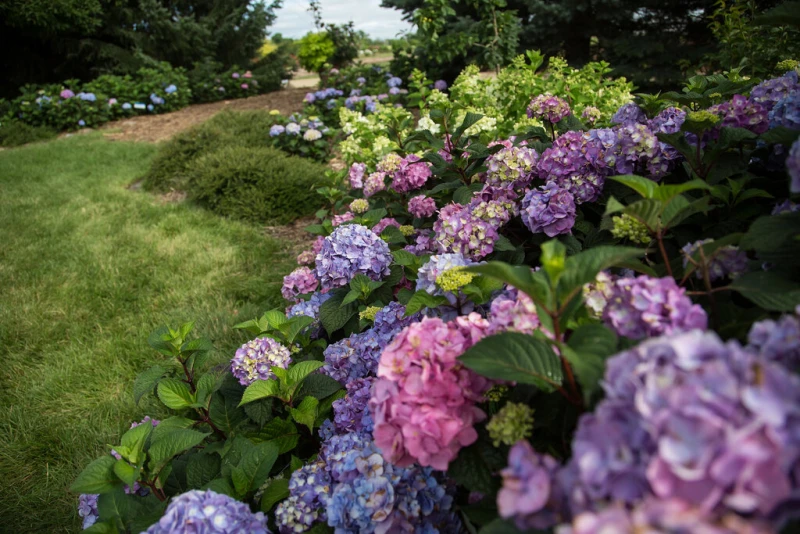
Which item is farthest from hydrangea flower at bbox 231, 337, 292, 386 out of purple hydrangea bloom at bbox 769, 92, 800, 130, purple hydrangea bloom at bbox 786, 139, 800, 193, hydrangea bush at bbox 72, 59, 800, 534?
purple hydrangea bloom at bbox 769, 92, 800, 130

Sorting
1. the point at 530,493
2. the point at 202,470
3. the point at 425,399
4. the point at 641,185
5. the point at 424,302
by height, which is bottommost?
the point at 202,470

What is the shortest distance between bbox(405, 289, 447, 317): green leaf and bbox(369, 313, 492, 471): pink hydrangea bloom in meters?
0.37

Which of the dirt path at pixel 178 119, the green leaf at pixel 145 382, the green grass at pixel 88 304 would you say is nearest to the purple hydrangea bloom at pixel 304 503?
the green leaf at pixel 145 382

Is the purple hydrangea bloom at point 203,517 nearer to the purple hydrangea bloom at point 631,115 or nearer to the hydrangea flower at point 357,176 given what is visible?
the purple hydrangea bloom at point 631,115

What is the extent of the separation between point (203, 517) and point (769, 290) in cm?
99

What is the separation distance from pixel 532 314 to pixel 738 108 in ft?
2.94

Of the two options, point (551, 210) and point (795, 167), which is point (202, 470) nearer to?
point (551, 210)

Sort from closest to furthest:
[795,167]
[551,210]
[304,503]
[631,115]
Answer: [795,167] < [304,503] < [551,210] < [631,115]

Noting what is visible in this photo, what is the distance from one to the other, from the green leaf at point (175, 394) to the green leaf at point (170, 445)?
21 centimetres

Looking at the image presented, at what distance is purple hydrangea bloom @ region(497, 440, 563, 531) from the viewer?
1.85ft

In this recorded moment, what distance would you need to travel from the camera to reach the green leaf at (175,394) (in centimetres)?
144

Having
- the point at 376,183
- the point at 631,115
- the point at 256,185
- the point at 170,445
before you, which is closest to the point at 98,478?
the point at 170,445

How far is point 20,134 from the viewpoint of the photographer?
7.78 m

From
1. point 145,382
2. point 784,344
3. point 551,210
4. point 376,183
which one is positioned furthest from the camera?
point 376,183
